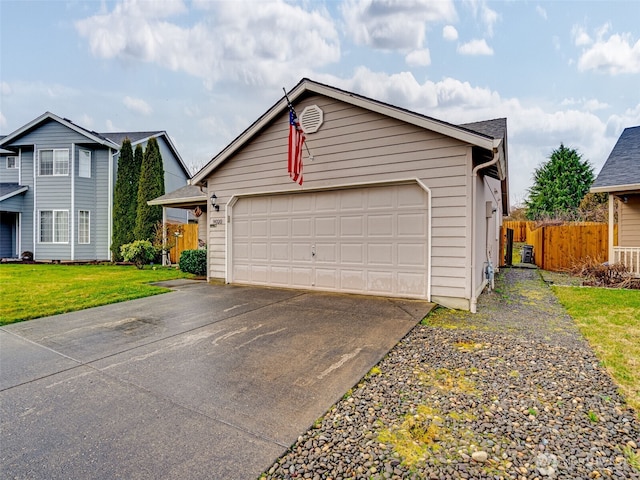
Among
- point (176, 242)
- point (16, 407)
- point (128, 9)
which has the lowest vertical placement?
point (16, 407)

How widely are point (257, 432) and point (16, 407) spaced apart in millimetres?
2067

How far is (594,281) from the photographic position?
29.1 feet

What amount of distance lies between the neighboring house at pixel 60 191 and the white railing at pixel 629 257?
64.4 feet

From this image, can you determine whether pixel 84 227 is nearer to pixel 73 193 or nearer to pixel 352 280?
pixel 73 193

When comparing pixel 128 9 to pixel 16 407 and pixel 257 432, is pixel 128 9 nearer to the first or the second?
pixel 16 407

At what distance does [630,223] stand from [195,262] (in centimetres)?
1298

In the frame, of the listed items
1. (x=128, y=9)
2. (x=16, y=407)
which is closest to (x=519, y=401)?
(x=16, y=407)

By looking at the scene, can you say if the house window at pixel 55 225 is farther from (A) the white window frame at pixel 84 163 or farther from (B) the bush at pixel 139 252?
(B) the bush at pixel 139 252

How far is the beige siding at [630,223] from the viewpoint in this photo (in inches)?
383

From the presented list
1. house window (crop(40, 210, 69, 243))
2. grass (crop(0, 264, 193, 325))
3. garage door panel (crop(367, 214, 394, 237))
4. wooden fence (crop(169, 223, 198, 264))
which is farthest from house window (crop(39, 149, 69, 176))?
garage door panel (crop(367, 214, 394, 237))

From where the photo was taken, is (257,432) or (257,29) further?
(257,29)

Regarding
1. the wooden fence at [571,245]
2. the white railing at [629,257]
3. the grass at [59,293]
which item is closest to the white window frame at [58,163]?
the grass at [59,293]

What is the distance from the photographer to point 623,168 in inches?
371

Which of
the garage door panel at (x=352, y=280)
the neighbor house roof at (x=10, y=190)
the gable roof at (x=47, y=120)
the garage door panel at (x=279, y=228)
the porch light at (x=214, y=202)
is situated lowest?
the garage door panel at (x=352, y=280)
